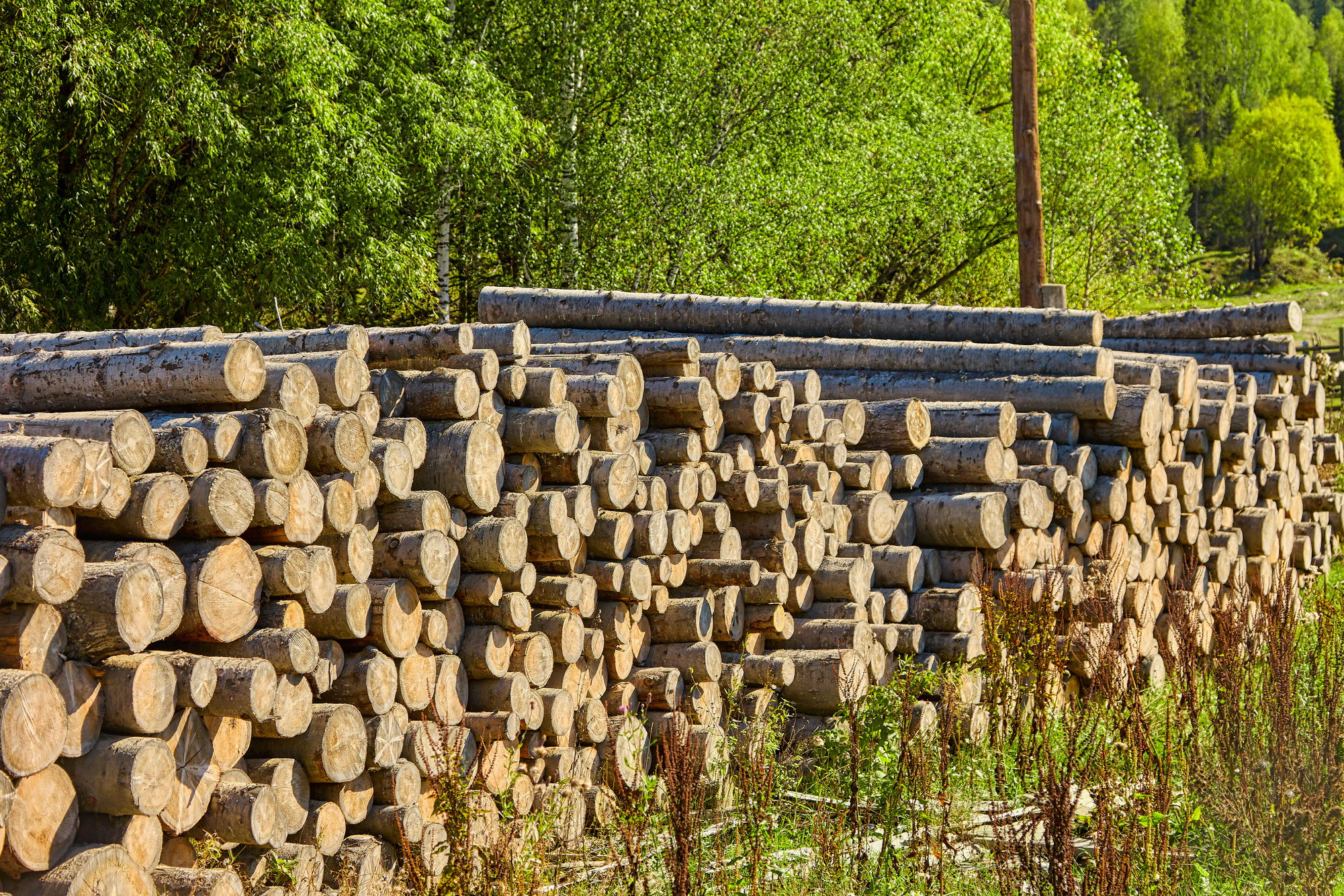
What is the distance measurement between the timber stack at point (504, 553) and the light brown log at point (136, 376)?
14 mm

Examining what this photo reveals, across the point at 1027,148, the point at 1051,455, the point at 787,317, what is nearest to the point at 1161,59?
the point at 1027,148

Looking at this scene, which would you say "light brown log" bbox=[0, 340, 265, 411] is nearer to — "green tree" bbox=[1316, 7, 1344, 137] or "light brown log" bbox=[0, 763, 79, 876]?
"light brown log" bbox=[0, 763, 79, 876]

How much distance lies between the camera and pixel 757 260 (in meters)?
18.4

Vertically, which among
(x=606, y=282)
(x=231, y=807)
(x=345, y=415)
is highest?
(x=606, y=282)

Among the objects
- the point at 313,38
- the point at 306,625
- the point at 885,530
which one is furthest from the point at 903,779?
the point at 313,38

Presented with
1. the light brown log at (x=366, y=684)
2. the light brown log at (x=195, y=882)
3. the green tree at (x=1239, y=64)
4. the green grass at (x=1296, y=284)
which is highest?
the green tree at (x=1239, y=64)

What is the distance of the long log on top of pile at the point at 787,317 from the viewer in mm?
8844

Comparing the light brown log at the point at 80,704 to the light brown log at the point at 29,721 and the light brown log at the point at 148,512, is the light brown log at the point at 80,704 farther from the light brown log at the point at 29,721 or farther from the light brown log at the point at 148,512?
the light brown log at the point at 148,512

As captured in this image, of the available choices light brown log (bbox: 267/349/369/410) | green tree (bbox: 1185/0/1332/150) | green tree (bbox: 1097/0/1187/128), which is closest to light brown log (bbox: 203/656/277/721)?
light brown log (bbox: 267/349/369/410)

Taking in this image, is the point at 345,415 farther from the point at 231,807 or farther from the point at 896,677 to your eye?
the point at 896,677

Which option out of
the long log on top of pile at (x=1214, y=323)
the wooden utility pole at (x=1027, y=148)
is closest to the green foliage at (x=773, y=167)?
the wooden utility pole at (x=1027, y=148)

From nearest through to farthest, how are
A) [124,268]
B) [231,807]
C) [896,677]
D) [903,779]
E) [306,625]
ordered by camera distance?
[231,807], [306,625], [903,779], [896,677], [124,268]

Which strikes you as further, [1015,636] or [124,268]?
[124,268]

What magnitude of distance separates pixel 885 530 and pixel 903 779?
1979 mm
